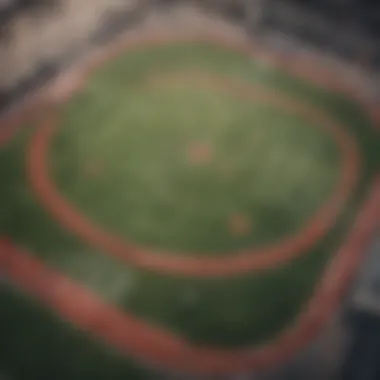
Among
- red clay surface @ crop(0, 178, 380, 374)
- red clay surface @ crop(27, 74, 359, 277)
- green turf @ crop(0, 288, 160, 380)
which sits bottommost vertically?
green turf @ crop(0, 288, 160, 380)

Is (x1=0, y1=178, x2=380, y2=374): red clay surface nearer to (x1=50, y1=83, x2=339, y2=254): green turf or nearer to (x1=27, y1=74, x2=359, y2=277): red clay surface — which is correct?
(x1=27, y1=74, x2=359, y2=277): red clay surface

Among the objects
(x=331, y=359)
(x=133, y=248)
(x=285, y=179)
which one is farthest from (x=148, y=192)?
(x=331, y=359)

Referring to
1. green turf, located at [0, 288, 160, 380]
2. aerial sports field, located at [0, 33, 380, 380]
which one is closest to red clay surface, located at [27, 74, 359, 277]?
aerial sports field, located at [0, 33, 380, 380]

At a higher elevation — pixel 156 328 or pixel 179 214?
pixel 179 214

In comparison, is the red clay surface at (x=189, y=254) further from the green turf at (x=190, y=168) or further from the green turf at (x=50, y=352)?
the green turf at (x=50, y=352)

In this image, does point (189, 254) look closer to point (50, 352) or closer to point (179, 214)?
point (179, 214)

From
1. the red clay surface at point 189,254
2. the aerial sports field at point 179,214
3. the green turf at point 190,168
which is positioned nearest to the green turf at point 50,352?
the aerial sports field at point 179,214

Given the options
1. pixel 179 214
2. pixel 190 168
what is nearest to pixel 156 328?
pixel 179 214
